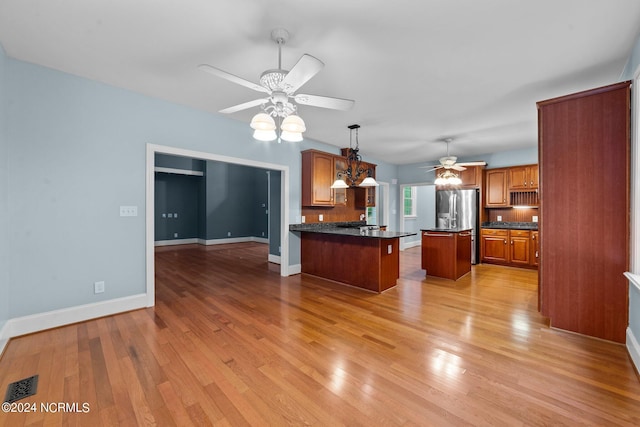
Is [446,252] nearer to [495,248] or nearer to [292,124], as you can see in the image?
[495,248]

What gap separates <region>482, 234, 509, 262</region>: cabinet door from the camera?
5.93 m

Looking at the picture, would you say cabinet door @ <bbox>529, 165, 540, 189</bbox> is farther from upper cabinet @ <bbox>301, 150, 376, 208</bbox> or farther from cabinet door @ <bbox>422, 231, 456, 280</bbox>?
upper cabinet @ <bbox>301, 150, 376, 208</bbox>

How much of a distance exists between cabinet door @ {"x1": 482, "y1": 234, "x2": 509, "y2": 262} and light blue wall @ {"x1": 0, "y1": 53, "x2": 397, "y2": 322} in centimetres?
642

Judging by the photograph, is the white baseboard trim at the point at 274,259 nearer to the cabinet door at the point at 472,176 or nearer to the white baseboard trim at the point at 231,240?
the white baseboard trim at the point at 231,240

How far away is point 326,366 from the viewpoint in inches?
85.3

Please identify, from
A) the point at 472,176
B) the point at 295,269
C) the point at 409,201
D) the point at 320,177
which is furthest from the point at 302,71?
the point at 409,201

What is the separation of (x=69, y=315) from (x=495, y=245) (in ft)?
24.0

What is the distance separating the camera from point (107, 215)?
317 centimetres

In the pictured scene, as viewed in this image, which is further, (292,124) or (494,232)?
(494,232)

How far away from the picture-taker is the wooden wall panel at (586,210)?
2449 mm

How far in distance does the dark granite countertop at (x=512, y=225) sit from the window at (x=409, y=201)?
2563 mm

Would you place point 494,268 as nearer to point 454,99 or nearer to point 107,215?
point 454,99

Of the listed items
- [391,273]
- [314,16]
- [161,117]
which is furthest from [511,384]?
[161,117]

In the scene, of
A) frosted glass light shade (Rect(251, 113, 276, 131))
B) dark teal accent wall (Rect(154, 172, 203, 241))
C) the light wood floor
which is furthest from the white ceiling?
dark teal accent wall (Rect(154, 172, 203, 241))
